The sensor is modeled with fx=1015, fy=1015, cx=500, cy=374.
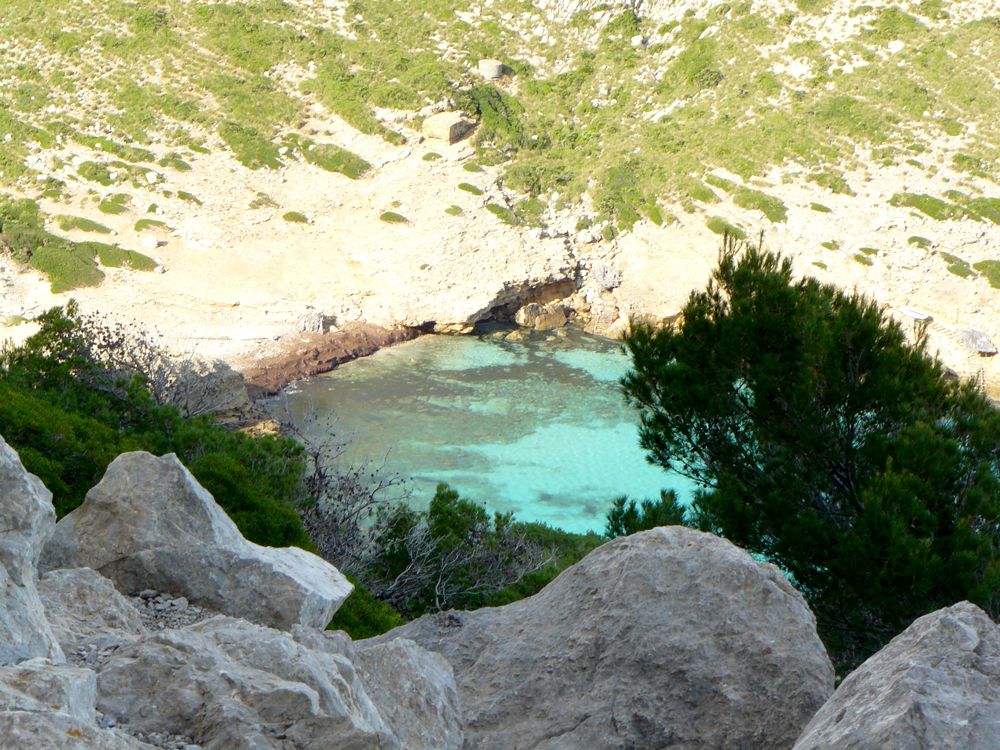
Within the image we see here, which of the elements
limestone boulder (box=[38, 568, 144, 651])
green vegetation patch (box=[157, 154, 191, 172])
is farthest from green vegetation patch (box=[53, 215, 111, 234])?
limestone boulder (box=[38, 568, 144, 651])

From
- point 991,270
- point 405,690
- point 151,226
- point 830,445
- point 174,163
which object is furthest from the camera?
point 174,163

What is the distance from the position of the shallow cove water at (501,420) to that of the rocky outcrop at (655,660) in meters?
12.7

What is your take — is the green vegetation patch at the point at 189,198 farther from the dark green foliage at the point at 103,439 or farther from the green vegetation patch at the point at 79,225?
the dark green foliage at the point at 103,439

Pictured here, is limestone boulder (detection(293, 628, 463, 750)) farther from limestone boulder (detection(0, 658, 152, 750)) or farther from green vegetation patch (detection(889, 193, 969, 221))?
green vegetation patch (detection(889, 193, 969, 221))

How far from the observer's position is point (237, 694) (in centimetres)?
382

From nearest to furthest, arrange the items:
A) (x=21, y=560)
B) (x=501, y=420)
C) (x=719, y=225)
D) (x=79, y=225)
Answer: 1. (x=21, y=560)
2. (x=501, y=420)
3. (x=79, y=225)
4. (x=719, y=225)

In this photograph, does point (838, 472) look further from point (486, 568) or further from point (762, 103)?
point (762, 103)

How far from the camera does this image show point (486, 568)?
1162 centimetres

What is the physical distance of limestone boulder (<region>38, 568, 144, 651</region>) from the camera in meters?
4.59

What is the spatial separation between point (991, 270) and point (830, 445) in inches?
956

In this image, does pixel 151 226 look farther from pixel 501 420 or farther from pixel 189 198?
pixel 501 420

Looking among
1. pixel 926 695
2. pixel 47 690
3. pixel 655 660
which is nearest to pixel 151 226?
pixel 655 660

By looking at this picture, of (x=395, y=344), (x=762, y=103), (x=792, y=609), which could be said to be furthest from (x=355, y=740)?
(x=762, y=103)

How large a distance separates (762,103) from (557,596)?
37541 millimetres
